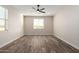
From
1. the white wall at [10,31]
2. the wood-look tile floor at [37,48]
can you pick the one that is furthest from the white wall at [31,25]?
the wood-look tile floor at [37,48]

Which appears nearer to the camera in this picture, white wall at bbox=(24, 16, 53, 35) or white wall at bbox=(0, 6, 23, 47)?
white wall at bbox=(0, 6, 23, 47)

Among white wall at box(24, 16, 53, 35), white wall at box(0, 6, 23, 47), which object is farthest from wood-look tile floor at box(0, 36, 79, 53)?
white wall at box(24, 16, 53, 35)

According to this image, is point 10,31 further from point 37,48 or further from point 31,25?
point 31,25

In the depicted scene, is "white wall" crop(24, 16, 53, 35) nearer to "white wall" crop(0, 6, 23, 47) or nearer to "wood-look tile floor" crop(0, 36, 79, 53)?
"white wall" crop(0, 6, 23, 47)

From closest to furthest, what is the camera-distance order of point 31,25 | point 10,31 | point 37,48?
1. point 37,48
2. point 10,31
3. point 31,25

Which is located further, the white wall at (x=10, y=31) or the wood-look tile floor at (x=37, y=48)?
the white wall at (x=10, y=31)

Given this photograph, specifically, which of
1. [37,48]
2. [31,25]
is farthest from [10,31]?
[31,25]

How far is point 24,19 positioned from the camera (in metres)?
8.66

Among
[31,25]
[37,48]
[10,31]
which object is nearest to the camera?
[37,48]

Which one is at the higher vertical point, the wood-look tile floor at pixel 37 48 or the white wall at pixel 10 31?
the white wall at pixel 10 31

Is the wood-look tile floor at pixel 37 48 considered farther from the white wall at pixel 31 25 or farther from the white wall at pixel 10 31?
the white wall at pixel 31 25
